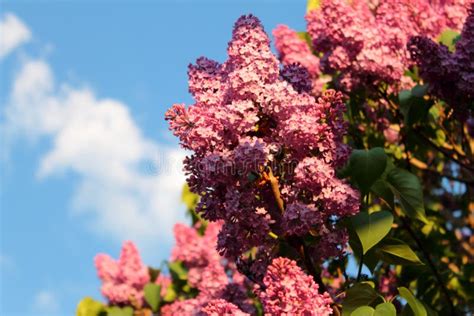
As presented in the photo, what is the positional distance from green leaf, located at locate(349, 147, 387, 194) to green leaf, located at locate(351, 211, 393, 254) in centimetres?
27

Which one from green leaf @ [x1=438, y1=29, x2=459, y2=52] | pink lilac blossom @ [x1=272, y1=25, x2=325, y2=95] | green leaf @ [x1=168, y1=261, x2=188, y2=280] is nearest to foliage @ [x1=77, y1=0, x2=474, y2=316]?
green leaf @ [x1=438, y1=29, x2=459, y2=52]

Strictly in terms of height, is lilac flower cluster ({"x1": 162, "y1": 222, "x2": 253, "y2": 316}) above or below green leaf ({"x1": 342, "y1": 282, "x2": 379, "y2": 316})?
above

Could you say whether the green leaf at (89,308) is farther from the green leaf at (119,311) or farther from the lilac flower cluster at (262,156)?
the lilac flower cluster at (262,156)

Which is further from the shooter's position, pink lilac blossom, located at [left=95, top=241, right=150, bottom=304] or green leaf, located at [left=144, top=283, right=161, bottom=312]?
pink lilac blossom, located at [left=95, top=241, right=150, bottom=304]

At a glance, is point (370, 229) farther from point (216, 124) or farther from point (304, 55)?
point (304, 55)

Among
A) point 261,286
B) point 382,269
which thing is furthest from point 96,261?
point 261,286

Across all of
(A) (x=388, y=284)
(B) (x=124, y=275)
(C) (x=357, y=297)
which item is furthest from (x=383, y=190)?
(B) (x=124, y=275)

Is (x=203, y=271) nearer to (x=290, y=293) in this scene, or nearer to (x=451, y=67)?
(x=451, y=67)

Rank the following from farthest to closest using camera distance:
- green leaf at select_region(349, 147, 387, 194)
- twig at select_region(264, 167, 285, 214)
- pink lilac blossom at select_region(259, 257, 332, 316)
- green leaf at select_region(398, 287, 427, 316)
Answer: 1. green leaf at select_region(349, 147, 387, 194)
2. twig at select_region(264, 167, 285, 214)
3. green leaf at select_region(398, 287, 427, 316)
4. pink lilac blossom at select_region(259, 257, 332, 316)

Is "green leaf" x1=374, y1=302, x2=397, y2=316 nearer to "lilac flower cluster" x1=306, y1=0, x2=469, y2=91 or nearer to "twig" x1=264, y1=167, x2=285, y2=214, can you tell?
"twig" x1=264, y1=167, x2=285, y2=214

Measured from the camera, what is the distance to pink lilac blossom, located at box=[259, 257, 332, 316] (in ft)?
8.50

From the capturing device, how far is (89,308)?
556 centimetres

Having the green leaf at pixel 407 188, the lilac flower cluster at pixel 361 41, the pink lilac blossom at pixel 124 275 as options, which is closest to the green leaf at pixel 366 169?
the green leaf at pixel 407 188

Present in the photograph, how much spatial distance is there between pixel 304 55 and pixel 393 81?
952 mm
